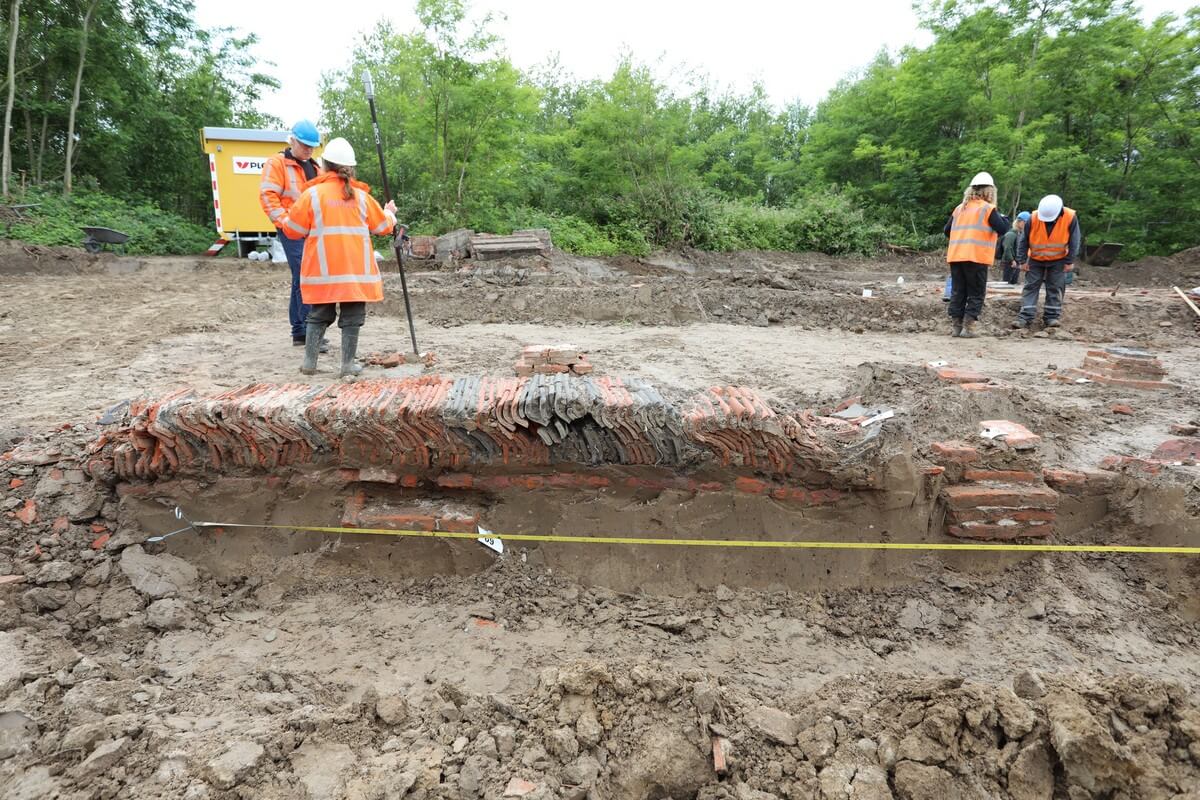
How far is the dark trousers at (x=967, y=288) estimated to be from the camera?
763 centimetres

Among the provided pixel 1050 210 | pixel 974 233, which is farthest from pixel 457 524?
pixel 1050 210

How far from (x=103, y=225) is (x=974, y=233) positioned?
14.4 m

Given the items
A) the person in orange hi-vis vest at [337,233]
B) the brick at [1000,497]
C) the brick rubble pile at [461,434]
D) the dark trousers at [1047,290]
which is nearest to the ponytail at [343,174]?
the person in orange hi-vis vest at [337,233]

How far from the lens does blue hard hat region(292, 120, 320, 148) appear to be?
5281mm

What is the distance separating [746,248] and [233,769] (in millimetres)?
17022

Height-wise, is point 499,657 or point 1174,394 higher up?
point 1174,394

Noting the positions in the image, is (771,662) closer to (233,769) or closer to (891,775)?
(891,775)

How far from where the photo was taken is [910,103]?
59.5 ft

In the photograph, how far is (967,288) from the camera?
7910mm

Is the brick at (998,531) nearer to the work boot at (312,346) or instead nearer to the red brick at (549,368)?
the red brick at (549,368)

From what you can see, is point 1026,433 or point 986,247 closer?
point 1026,433

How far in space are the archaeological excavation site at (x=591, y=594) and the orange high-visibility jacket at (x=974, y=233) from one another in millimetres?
3032

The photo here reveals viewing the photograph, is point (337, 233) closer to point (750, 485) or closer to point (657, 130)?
point (750, 485)

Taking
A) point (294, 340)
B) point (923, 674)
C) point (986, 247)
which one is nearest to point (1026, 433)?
point (923, 674)
